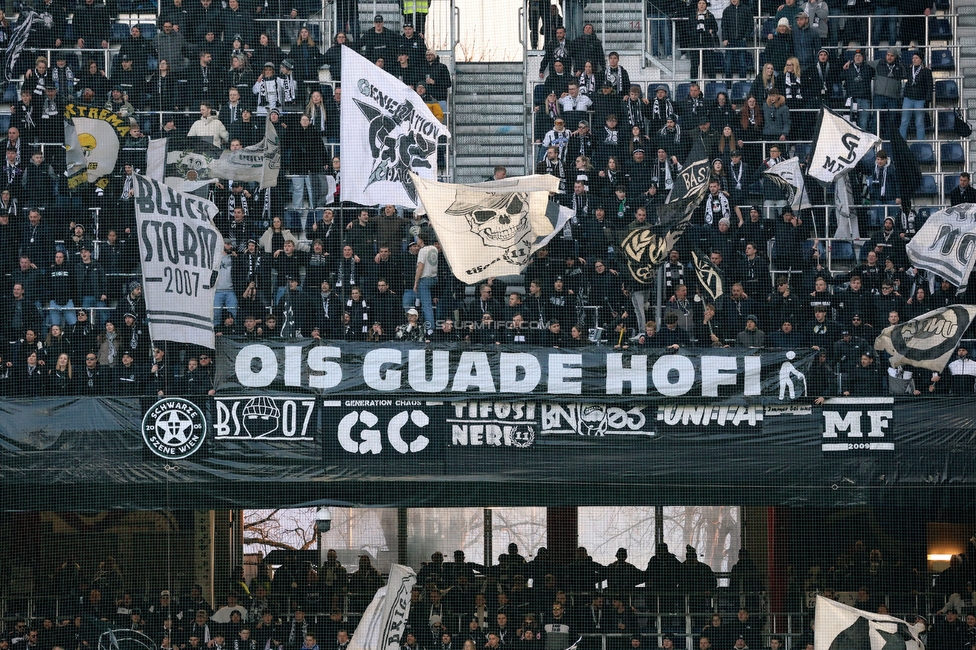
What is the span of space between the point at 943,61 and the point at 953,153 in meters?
1.89

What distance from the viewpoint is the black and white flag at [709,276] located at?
19.1 m

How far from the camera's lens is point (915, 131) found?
22.4 metres

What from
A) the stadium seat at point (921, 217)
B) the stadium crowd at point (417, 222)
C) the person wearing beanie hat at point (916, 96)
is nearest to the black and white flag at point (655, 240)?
the stadium crowd at point (417, 222)

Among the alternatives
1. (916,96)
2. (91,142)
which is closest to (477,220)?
(91,142)

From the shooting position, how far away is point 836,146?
2022 cm

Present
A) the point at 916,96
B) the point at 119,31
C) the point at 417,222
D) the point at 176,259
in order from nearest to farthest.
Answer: the point at 176,259
the point at 417,222
the point at 916,96
the point at 119,31

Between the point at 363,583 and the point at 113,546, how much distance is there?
14.1ft

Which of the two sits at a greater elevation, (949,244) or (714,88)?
(714,88)

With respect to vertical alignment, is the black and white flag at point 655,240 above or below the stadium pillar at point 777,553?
above

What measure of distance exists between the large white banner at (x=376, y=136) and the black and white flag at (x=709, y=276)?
3654mm

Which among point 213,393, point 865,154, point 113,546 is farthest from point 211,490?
point 865,154

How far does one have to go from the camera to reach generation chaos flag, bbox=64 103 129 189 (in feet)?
67.5

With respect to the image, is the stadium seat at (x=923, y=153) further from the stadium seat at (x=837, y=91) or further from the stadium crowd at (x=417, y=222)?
the stadium seat at (x=837, y=91)

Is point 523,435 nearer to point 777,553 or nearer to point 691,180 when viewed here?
point 691,180
